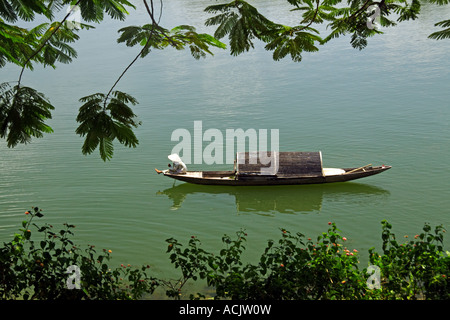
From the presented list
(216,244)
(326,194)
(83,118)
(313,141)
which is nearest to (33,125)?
(83,118)

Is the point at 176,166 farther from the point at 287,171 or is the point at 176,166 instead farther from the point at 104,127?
the point at 104,127

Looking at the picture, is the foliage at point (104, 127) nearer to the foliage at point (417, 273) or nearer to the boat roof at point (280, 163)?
the foliage at point (417, 273)

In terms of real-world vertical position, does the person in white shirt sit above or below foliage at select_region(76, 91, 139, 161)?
above

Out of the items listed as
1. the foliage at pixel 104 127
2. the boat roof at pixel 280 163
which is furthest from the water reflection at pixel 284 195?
the foliage at pixel 104 127

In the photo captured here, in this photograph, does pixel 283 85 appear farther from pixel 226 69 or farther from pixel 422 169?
pixel 422 169

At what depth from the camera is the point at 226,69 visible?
2881 centimetres

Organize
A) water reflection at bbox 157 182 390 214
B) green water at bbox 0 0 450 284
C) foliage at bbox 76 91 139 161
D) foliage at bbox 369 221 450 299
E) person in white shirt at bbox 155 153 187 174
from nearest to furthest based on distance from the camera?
foliage at bbox 76 91 139 161 < foliage at bbox 369 221 450 299 < green water at bbox 0 0 450 284 < water reflection at bbox 157 182 390 214 < person in white shirt at bbox 155 153 187 174

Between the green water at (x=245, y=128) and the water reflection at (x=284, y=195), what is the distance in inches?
1.8

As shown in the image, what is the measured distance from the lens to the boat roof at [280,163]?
15.7 metres

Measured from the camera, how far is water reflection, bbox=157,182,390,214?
48.7 ft

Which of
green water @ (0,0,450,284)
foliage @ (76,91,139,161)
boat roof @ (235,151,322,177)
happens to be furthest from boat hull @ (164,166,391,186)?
foliage @ (76,91,139,161)

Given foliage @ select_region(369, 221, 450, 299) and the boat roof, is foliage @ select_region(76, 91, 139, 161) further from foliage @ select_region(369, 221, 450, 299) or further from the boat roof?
the boat roof

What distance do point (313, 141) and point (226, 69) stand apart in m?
10.9

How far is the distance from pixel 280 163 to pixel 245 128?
4.82 meters
